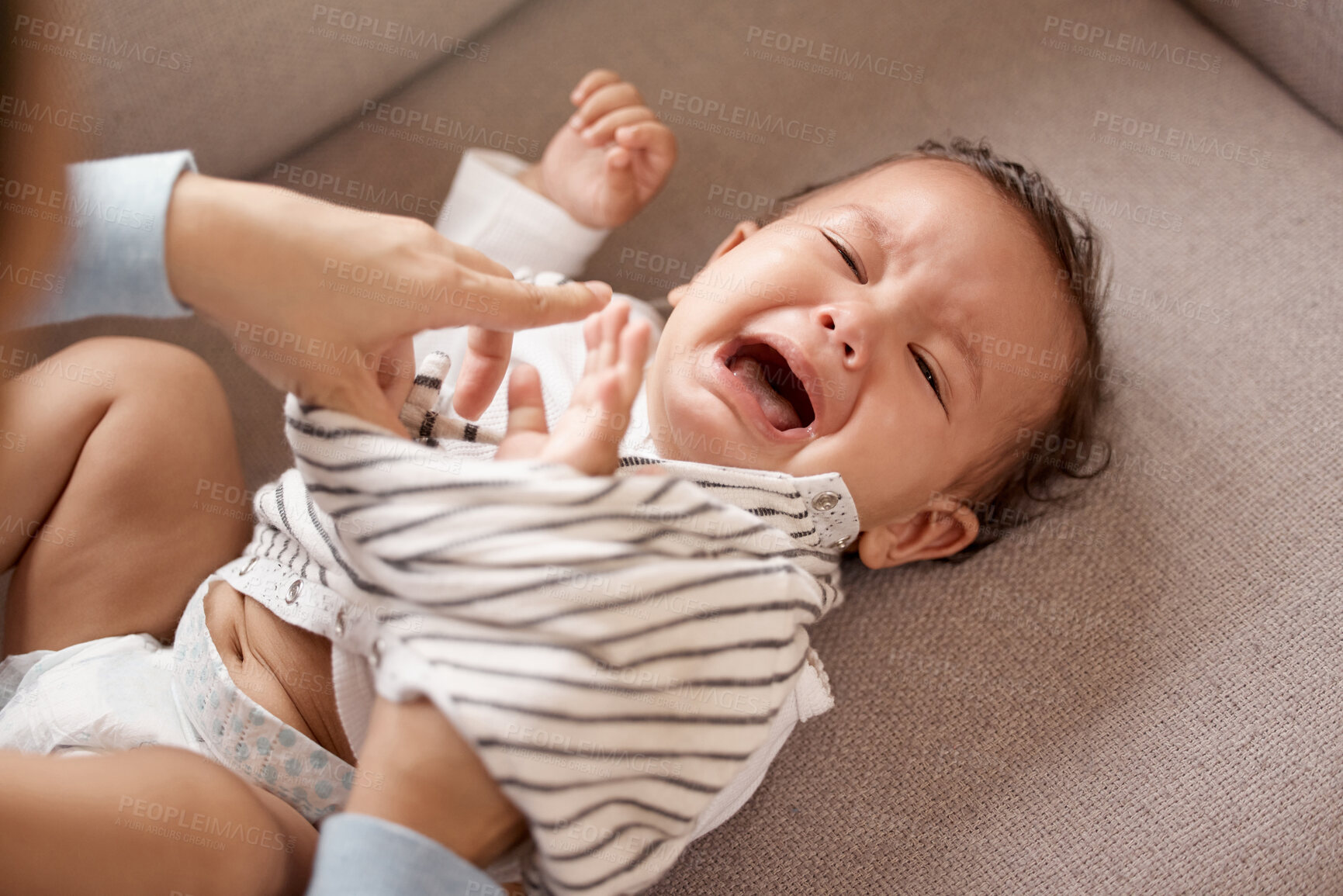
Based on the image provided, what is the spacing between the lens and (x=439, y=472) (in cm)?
75

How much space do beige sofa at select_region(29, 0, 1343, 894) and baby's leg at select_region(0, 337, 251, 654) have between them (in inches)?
7.7

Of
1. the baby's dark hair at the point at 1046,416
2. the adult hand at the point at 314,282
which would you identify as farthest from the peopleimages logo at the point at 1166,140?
the adult hand at the point at 314,282

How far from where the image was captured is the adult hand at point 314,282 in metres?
0.71

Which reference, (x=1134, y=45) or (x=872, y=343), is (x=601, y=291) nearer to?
(x=872, y=343)

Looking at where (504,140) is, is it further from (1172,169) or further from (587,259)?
(1172,169)

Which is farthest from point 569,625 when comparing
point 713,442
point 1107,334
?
point 1107,334

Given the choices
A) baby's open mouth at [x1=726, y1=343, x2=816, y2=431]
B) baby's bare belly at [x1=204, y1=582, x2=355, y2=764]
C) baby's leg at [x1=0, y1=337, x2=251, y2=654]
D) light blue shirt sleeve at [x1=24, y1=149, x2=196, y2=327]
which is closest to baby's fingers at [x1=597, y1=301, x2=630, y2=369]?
baby's open mouth at [x1=726, y1=343, x2=816, y2=431]

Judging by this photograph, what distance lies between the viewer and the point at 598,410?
2.50 feet

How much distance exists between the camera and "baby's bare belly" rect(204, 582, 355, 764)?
3.04ft

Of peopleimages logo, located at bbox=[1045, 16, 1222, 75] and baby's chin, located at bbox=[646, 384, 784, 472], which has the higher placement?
peopleimages logo, located at bbox=[1045, 16, 1222, 75]

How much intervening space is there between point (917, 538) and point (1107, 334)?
0.41 metres

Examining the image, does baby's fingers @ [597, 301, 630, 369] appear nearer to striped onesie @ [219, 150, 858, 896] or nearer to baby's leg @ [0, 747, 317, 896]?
→ striped onesie @ [219, 150, 858, 896]

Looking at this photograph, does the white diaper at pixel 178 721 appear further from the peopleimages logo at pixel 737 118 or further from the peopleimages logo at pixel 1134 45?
the peopleimages logo at pixel 1134 45

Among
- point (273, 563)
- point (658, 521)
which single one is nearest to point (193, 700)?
point (273, 563)
